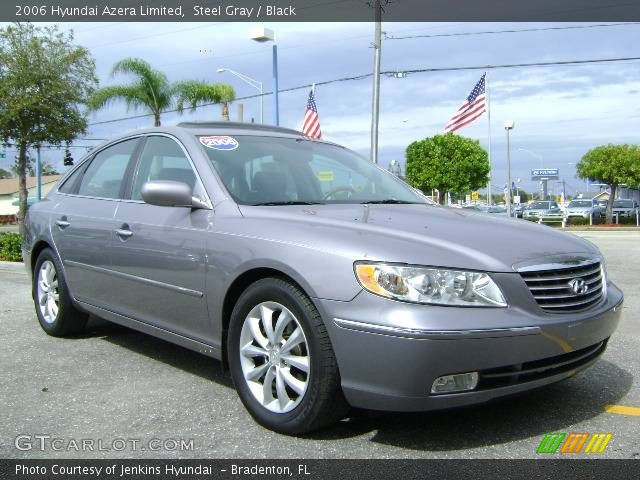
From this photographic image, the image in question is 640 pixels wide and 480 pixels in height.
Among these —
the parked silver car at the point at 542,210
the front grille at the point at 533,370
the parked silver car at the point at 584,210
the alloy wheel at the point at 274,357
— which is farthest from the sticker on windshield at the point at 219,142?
the parked silver car at the point at 584,210

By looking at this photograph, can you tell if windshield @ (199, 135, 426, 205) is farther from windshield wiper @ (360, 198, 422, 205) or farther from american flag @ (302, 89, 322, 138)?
american flag @ (302, 89, 322, 138)

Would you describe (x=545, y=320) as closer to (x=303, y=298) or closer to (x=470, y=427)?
(x=470, y=427)

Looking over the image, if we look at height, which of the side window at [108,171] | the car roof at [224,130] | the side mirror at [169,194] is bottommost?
the side mirror at [169,194]

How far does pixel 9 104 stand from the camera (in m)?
15.3

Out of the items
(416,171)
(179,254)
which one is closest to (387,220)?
(179,254)

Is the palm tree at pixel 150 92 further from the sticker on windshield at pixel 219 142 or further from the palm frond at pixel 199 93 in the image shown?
the sticker on windshield at pixel 219 142

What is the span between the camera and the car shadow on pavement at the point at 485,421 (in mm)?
3248

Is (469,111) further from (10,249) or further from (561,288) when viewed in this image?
(561,288)

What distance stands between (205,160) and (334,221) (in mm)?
1098

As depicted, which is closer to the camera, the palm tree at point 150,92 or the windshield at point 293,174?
the windshield at point 293,174

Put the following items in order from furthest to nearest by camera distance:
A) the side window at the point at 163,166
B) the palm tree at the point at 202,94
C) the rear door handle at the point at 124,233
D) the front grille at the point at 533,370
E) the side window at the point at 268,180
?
the palm tree at the point at 202,94, the rear door handle at the point at 124,233, the side window at the point at 163,166, the side window at the point at 268,180, the front grille at the point at 533,370

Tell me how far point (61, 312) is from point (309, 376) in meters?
3.00

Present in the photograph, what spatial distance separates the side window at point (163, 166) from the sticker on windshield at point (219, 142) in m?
0.16

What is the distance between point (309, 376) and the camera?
10.2 ft
